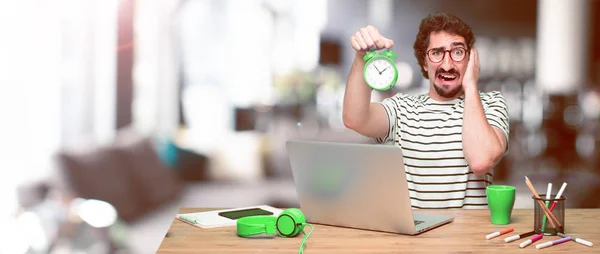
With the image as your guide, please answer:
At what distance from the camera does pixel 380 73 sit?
1797mm

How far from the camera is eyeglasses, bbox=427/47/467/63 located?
2.16m

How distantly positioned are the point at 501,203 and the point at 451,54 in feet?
2.29

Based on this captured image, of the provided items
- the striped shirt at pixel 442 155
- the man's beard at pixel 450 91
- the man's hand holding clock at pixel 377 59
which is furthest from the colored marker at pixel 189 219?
the man's beard at pixel 450 91

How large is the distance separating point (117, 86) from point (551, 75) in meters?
3.64

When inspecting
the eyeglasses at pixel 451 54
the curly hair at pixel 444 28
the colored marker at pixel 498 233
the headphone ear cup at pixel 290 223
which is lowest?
the colored marker at pixel 498 233

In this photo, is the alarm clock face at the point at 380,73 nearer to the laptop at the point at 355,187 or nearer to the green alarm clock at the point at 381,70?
the green alarm clock at the point at 381,70

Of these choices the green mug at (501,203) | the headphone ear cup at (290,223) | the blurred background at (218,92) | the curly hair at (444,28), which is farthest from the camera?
the blurred background at (218,92)

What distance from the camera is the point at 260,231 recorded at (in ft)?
4.92

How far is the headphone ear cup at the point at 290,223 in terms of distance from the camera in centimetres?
148

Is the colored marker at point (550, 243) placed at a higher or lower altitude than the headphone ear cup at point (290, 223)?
lower

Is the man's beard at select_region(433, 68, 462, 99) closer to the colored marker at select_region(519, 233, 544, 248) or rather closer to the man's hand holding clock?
the man's hand holding clock

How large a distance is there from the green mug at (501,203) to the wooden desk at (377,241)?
0.02 meters

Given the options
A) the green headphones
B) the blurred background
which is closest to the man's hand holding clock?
the green headphones

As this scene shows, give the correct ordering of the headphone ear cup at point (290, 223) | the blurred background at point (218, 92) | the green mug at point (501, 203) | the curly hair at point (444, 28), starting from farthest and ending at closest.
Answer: the blurred background at point (218, 92) → the curly hair at point (444, 28) → the green mug at point (501, 203) → the headphone ear cup at point (290, 223)
